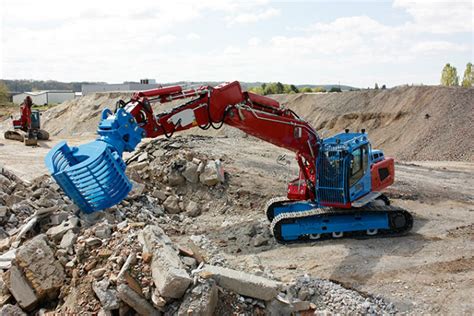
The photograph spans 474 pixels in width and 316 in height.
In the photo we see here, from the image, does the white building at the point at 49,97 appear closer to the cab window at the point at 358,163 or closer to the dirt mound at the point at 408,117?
the dirt mound at the point at 408,117

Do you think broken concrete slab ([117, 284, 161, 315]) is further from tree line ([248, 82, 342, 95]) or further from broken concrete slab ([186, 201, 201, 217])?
tree line ([248, 82, 342, 95])

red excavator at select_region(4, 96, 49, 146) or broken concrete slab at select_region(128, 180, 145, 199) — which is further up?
red excavator at select_region(4, 96, 49, 146)

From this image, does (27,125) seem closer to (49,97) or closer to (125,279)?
(125,279)

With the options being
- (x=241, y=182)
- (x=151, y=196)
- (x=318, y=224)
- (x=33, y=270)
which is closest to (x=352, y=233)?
(x=318, y=224)

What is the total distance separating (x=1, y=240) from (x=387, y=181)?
7707 mm

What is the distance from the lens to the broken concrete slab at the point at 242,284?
6.62 meters

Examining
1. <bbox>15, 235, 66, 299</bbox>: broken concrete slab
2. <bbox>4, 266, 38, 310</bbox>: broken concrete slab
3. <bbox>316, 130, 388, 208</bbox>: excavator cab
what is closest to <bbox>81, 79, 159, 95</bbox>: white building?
<bbox>316, 130, 388, 208</bbox>: excavator cab

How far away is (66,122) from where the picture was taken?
45.7 meters

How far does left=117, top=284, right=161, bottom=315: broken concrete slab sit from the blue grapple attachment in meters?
1.53

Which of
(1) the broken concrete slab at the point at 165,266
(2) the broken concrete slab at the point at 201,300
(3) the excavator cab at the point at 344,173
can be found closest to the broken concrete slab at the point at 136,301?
(1) the broken concrete slab at the point at 165,266

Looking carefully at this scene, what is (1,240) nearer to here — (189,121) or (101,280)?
(101,280)

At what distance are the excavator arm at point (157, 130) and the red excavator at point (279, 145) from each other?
0.01 metres

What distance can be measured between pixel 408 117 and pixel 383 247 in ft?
70.5

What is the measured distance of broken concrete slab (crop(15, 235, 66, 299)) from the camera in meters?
7.17
